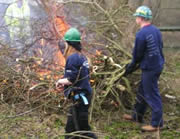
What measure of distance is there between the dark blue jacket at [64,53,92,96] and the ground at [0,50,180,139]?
30.0 inches

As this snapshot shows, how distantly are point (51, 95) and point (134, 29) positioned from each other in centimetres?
238

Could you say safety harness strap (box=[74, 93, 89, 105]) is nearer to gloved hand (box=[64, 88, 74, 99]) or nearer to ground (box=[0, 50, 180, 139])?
gloved hand (box=[64, 88, 74, 99])

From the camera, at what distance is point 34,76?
5320mm

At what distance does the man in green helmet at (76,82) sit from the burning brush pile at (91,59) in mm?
816

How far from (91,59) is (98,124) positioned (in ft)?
4.53

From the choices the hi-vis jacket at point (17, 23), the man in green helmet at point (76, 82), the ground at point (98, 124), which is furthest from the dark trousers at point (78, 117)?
the hi-vis jacket at point (17, 23)

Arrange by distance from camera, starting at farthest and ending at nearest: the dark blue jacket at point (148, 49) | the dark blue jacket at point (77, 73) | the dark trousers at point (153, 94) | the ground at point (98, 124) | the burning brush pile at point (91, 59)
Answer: the burning brush pile at point (91, 59)
the ground at point (98, 124)
the dark trousers at point (153, 94)
the dark blue jacket at point (148, 49)
the dark blue jacket at point (77, 73)

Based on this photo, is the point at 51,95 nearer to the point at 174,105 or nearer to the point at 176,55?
the point at 174,105

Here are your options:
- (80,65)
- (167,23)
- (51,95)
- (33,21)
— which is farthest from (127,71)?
(167,23)

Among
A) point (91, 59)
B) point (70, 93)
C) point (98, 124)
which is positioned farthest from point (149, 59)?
point (91, 59)

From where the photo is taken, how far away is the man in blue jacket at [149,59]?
399 cm

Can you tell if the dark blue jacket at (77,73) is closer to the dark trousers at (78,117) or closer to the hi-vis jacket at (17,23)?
the dark trousers at (78,117)

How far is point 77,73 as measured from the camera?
3.73m

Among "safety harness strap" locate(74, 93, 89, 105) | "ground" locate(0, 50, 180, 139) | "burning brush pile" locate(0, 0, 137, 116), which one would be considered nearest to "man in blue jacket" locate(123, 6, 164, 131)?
"ground" locate(0, 50, 180, 139)
